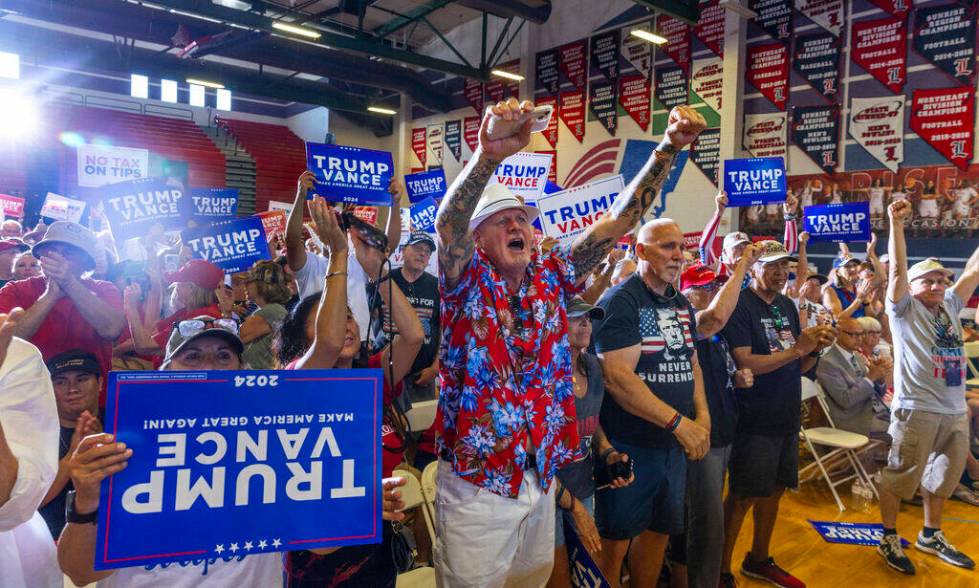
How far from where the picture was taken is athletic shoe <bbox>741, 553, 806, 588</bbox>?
3.60 meters

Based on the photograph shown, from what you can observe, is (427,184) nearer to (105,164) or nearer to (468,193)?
(105,164)

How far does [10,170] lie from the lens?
54.3 feet

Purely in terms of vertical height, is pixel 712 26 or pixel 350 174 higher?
pixel 712 26

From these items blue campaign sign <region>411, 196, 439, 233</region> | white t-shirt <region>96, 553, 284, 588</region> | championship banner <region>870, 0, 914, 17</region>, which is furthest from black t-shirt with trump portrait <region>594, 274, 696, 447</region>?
championship banner <region>870, 0, 914, 17</region>

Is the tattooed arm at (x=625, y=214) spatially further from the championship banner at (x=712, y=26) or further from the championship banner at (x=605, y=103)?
the championship banner at (x=605, y=103)

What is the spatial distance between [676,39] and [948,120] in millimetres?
4203

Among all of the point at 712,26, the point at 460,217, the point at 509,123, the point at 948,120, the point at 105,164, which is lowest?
the point at 460,217

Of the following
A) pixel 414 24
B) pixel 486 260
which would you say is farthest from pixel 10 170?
pixel 486 260

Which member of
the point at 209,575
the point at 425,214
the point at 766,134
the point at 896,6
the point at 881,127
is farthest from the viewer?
the point at 766,134

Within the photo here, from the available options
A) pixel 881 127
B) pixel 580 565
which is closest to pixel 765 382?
pixel 580 565

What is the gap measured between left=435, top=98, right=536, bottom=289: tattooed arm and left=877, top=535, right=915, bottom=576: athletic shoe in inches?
137

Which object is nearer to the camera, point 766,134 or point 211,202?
point 211,202

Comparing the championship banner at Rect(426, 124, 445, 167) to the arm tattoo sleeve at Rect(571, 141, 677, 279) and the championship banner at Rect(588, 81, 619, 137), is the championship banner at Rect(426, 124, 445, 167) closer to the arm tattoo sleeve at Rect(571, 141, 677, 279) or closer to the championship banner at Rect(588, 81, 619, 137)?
the championship banner at Rect(588, 81, 619, 137)

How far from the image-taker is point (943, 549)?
4078 millimetres
